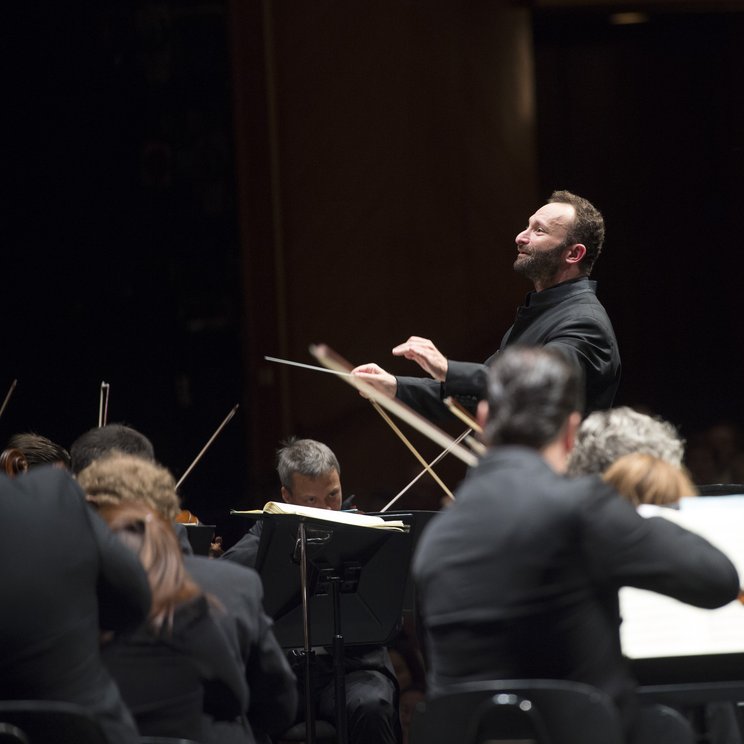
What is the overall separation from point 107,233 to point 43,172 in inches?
13.5

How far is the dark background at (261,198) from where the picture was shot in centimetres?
517

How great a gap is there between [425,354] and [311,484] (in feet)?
2.33

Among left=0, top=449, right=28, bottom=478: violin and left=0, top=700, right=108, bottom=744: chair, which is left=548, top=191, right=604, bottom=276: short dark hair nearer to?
left=0, top=449, right=28, bottom=478: violin

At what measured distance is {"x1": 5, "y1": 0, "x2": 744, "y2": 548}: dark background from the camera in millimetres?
5168

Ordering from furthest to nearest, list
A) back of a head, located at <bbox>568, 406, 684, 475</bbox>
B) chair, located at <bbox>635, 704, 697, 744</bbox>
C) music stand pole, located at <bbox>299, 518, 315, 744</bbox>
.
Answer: music stand pole, located at <bbox>299, 518, 315, 744</bbox> < back of a head, located at <bbox>568, 406, 684, 475</bbox> < chair, located at <bbox>635, 704, 697, 744</bbox>

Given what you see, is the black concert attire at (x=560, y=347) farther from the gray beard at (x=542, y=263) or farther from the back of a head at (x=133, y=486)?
the back of a head at (x=133, y=486)

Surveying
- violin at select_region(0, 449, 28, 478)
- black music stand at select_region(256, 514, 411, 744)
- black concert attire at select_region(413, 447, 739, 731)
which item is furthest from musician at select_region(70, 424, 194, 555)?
black concert attire at select_region(413, 447, 739, 731)

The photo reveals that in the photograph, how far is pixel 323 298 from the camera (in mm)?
5242

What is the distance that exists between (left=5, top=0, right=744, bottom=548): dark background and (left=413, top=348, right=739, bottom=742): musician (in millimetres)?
3265

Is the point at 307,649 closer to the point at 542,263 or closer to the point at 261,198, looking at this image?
the point at 542,263

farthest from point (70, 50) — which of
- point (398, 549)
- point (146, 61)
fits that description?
point (398, 549)

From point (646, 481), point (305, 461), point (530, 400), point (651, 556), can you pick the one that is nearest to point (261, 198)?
point (305, 461)

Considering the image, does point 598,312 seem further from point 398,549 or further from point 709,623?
point 709,623

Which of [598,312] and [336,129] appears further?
[336,129]
